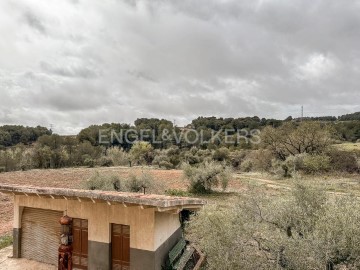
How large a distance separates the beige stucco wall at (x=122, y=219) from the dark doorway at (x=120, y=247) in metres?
0.19

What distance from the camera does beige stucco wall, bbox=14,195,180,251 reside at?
9562 millimetres

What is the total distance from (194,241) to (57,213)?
17.8 feet

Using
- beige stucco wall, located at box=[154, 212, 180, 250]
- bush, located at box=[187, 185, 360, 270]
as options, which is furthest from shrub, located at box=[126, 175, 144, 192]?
bush, located at box=[187, 185, 360, 270]

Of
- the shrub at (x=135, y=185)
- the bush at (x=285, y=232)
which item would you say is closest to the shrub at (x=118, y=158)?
the shrub at (x=135, y=185)

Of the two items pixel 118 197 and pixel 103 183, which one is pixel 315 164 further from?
pixel 118 197

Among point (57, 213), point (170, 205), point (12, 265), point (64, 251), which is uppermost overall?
point (170, 205)

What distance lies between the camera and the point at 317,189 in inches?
389

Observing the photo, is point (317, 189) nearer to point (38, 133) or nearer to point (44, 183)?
point (44, 183)

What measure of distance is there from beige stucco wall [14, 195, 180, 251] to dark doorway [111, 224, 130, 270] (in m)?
0.19

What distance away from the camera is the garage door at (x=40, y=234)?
1197 cm

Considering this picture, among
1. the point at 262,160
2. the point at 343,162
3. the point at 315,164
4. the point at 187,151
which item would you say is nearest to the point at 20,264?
the point at 315,164

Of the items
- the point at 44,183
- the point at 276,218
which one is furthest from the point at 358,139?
the point at 276,218

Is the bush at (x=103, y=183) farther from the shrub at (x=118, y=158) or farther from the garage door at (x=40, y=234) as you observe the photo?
the shrub at (x=118, y=158)

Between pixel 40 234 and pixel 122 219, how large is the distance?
4276mm
